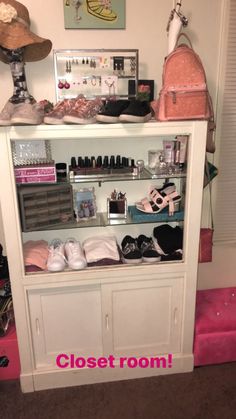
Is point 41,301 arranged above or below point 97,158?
below

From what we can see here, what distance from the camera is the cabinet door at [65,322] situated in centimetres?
194

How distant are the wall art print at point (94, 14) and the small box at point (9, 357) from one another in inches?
73.3

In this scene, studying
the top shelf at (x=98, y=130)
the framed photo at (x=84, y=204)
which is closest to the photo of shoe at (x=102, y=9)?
the top shelf at (x=98, y=130)

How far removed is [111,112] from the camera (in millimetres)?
1646

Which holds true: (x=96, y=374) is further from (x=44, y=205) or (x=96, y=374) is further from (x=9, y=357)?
(x=44, y=205)

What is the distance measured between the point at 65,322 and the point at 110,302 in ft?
0.98

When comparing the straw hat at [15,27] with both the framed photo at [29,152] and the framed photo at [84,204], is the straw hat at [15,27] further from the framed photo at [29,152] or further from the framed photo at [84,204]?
the framed photo at [84,204]

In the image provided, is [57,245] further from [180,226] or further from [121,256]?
[180,226]

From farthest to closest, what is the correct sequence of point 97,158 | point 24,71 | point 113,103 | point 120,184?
point 120,184 → point 97,158 → point 24,71 → point 113,103

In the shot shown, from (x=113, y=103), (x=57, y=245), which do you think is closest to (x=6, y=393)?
(x=57, y=245)

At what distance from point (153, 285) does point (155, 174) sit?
66 cm

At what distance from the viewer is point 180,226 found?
2229 mm
